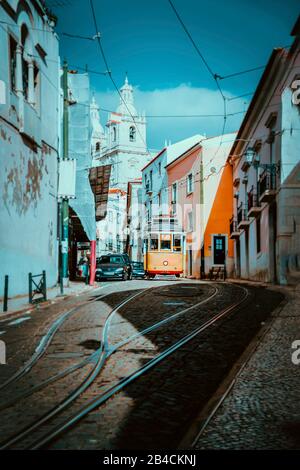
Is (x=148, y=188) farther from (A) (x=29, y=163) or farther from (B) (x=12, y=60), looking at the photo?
(B) (x=12, y=60)

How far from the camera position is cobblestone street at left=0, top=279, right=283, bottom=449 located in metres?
4.32

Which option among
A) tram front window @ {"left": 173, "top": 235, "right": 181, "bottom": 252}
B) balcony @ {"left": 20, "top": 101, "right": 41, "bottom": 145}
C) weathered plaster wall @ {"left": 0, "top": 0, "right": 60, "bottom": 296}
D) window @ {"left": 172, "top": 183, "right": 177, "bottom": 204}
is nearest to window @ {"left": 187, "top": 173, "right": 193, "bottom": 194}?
window @ {"left": 172, "top": 183, "right": 177, "bottom": 204}

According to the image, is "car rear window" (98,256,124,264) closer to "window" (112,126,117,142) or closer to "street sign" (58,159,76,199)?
"street sign" (58,159,76,199)

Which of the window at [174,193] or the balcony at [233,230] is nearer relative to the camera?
the balcony at [233,230]

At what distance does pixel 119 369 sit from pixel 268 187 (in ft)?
63.2

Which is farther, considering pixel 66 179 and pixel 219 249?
pixel 219 249

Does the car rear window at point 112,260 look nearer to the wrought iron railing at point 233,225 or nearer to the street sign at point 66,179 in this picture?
the wrought iron railing at point 233,225

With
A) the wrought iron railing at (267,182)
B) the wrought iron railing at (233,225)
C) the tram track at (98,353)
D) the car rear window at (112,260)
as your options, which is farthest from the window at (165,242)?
the tram track at (98,353)

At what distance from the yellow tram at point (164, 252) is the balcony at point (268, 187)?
7.18 metres

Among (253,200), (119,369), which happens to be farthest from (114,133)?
(119,369)

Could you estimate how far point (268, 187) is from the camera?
979 inches

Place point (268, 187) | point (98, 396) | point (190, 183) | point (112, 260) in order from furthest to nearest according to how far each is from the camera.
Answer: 1. point (190, 183)
2. point (112, 260)
3. point (268, 187)
4. point (98, 396)

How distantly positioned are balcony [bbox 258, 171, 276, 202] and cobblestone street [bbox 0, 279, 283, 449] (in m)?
11.7

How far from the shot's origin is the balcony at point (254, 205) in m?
27.5
